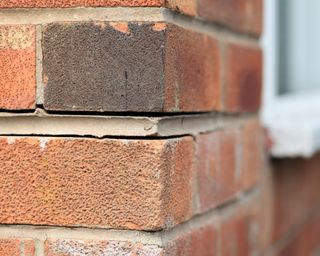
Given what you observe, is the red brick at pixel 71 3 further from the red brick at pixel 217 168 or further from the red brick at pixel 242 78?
the red brick at pixel 242 78

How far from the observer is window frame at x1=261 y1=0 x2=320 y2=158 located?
1.76 meters

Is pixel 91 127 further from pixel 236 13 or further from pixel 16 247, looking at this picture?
pixel 236 13

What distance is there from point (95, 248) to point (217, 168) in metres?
0.34

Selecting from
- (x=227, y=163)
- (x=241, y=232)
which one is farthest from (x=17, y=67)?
(x=241, y=232)

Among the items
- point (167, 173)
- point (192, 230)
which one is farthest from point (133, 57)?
point (192, 230)

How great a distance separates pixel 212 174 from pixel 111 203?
0.96 feet

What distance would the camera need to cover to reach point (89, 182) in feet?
3.23

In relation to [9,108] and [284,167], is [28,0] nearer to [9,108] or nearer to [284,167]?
[9,108]

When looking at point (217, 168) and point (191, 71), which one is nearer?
point (191, 71)

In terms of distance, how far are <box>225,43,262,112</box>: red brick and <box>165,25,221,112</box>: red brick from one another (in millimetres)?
83

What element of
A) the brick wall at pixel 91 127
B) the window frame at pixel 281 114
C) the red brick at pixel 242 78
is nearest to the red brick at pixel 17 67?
the brick wall at pixel 91 127

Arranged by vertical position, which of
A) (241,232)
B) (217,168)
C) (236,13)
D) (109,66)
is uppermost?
(236,13)

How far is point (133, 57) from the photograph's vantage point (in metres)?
0.98

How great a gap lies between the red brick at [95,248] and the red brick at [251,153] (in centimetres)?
52
